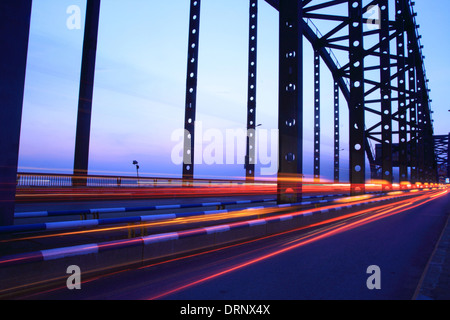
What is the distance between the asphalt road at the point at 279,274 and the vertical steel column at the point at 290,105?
424cm

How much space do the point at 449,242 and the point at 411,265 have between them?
301 centimetres

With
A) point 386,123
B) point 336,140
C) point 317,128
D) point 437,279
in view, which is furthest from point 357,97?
point 336,140

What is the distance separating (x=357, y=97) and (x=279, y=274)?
18438 millimetres

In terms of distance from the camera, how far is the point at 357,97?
20344mm

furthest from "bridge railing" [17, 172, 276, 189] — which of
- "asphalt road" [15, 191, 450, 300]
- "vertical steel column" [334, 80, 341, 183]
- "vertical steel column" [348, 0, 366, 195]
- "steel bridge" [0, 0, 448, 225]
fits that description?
"vertical steel column" [334, 80, 341, 183]

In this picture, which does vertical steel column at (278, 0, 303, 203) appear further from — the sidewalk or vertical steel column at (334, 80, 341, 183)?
vertical steel column at (334, 80, 341, 183)

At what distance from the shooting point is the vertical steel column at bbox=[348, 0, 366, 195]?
784 inches

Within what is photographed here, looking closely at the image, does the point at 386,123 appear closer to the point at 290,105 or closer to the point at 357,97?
the point at 357,97

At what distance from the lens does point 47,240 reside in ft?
17.9

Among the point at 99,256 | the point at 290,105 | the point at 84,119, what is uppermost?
the point at 84,119

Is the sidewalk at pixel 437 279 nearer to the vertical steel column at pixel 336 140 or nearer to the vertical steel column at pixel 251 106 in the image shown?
the vertical steel column at pixel 251 106

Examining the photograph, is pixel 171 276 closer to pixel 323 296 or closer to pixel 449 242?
pixel 323 296

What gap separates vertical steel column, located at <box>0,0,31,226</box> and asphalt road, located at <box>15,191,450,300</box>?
1971 millimetres
